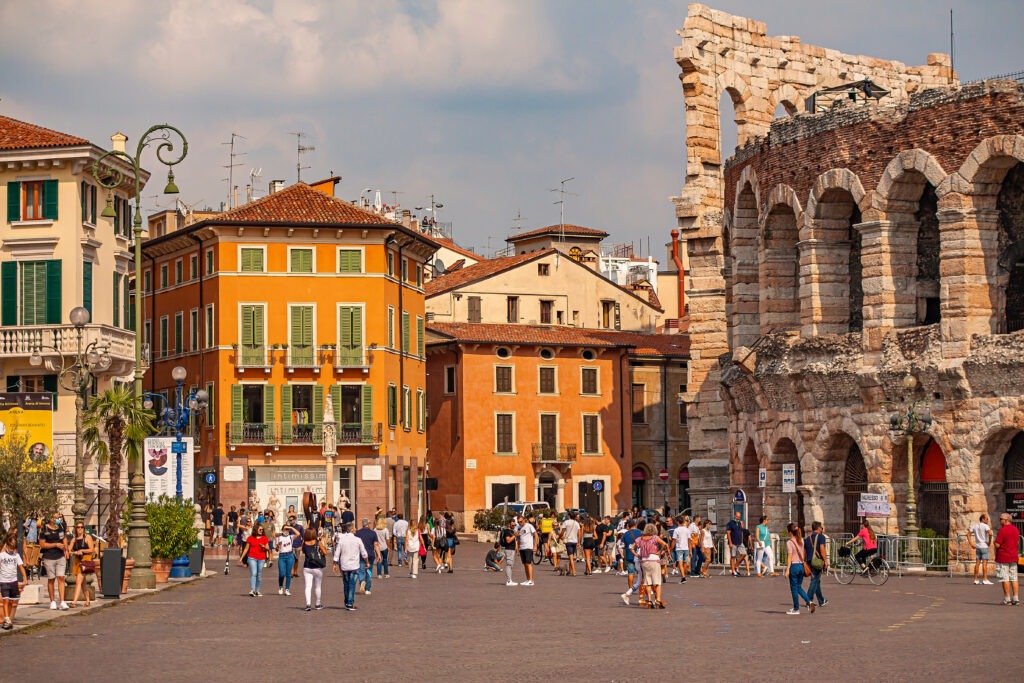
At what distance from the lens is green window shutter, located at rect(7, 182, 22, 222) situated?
54969 millimetres

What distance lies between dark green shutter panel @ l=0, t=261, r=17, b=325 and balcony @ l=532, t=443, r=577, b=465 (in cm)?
Answer: 3109

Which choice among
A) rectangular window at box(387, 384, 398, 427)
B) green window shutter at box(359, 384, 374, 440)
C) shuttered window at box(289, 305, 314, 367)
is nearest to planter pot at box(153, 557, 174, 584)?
green window shutter at box(359, 384, 374, 440)

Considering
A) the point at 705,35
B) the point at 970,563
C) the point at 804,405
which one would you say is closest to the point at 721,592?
the point at 970,563

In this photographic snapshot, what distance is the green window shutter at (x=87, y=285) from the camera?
54438mm

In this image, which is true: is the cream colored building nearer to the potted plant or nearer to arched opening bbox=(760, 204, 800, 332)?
the potted plant

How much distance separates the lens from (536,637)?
87.2 feet

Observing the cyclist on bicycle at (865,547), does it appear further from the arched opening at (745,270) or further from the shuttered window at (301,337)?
the shuttered window at (301,337)

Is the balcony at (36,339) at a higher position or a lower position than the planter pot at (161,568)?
higher

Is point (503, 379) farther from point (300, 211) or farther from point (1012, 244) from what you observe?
point (1012, 244)

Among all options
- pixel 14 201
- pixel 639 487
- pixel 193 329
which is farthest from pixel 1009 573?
pixel 639 487

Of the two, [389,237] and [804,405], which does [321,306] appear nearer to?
[389,237]

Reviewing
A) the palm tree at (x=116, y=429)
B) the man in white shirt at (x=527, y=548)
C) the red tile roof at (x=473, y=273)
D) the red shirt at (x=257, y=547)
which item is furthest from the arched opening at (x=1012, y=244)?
the red tile roof at (x=473, y=273)

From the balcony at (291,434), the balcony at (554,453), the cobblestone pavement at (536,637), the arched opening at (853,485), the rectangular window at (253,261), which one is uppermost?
the rectangular window at (253,261)

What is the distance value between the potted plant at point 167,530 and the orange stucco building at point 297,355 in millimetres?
26147
